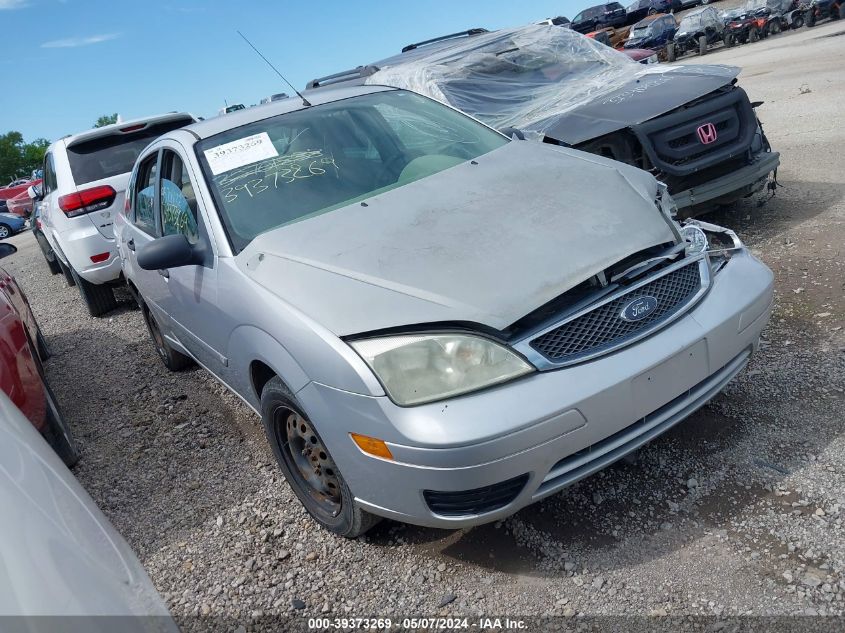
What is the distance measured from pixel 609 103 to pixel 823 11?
24911mm

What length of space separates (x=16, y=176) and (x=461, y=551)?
8227 centimetres

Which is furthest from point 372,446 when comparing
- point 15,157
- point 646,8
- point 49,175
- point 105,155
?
point 15,157

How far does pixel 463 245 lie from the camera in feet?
8.48

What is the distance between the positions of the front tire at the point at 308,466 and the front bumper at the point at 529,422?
0.53ft

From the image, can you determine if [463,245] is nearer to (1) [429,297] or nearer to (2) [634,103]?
(1) [429,297]

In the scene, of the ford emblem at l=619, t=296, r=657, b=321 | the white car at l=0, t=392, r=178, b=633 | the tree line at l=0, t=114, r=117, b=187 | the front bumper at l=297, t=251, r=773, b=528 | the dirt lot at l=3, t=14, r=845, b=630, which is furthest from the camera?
the tree line at l=0, t=114, r=117, b=187

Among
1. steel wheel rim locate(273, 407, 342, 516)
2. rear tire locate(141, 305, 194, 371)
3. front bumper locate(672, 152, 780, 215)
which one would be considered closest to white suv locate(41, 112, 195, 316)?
rear tire locate(141, 305, 194, 371)

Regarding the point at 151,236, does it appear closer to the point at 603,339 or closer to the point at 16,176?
the point at 603,339

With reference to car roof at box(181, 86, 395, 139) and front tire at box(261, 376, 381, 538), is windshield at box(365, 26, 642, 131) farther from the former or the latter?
front tire at box(261, 376, 381, 538)

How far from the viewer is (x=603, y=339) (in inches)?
92.5

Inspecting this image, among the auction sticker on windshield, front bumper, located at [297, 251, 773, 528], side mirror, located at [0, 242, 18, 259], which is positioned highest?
the auction sticker on windshield

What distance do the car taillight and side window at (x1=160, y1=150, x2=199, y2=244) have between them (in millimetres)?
2886

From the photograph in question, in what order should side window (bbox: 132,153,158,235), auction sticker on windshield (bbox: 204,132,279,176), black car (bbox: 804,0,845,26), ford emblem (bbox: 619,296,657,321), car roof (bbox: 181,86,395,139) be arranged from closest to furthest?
ford emblem (bbox: 619,296,657,321), auction sticker on windshield (bbox: 204,132,279,176), car roof (bbox: 181,86,395,139), side window (bbox: 132,153,158,235), black car (bbox: 804,0,845,26)

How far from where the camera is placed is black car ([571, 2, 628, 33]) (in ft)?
125
